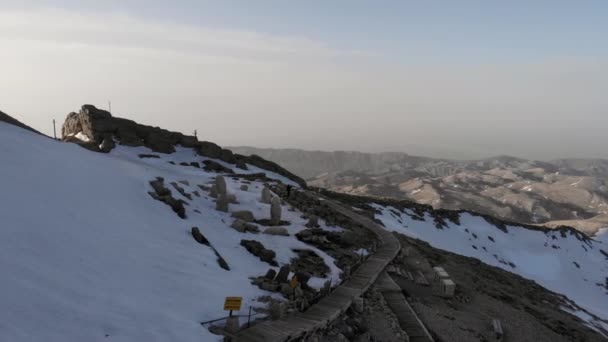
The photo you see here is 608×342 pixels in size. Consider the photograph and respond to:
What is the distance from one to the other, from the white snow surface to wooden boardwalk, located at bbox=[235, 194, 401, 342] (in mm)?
1396

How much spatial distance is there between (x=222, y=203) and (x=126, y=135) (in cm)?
3291

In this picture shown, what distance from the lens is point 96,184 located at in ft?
80.8

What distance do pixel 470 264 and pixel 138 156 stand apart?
42385mm

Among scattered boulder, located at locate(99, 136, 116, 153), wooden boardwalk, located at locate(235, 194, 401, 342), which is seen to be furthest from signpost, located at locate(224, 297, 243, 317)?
scattered boulder, located at locate(99, 136, 116, 153)

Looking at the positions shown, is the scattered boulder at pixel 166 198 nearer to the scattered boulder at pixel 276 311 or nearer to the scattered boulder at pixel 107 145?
the scattered boulder at pixel 276 311

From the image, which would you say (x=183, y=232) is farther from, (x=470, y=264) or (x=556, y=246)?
(x=556, y=246)

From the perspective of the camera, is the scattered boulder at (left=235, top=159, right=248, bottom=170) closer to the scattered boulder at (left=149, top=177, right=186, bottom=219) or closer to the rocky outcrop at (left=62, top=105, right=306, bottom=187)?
the rocky outcrop at (left=62, top=105, right=306, bottom=187)

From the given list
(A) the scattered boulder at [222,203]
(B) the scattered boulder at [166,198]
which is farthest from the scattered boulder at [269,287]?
(A) the scattered boulder at [222,203]

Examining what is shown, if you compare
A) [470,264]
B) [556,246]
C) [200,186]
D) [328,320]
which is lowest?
[556,246]

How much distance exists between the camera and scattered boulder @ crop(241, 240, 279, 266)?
23763 millimetres

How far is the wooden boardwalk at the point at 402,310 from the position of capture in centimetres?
2013

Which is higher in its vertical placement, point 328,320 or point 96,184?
point 96,184

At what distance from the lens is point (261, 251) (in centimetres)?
2414

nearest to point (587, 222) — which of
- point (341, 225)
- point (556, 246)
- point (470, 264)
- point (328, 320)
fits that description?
point (556, 246)
